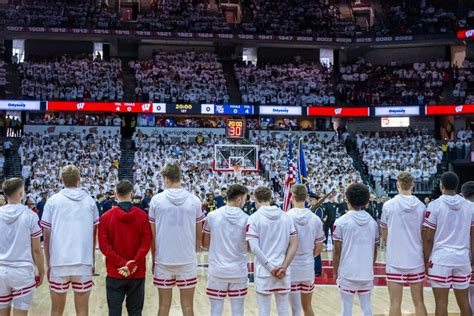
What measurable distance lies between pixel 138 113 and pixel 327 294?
26282 mm

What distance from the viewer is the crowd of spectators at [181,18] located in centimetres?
3925

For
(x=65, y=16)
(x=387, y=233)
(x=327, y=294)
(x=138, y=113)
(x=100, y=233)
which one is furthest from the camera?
(x=65, y=16)

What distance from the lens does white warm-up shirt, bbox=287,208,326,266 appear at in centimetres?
781

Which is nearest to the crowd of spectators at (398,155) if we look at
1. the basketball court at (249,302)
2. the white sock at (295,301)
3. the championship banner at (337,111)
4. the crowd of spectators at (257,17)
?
the championship banner at (337,111)

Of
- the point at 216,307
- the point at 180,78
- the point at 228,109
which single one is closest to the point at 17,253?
the point at 216,307

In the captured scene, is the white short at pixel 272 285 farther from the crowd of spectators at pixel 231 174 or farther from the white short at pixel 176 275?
the crowd of spectators at pixel 231 174

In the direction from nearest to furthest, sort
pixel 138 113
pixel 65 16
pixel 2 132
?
pixel 2 132 < pixel 138 113 < pixel 65 16

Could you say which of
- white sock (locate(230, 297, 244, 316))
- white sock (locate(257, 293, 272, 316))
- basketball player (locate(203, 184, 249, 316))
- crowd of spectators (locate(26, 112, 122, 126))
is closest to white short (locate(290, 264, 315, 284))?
white sock (locate(257, 293, 272, 316))

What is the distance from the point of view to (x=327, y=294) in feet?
38.3

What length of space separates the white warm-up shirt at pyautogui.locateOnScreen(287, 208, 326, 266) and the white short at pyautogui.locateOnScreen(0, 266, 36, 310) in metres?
3.24

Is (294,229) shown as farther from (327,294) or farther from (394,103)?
(394,103)

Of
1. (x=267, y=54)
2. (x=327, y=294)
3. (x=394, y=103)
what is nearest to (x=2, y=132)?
(x=267, y=54)

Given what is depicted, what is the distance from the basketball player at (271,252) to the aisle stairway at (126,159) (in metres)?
23.2

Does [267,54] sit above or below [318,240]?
above
